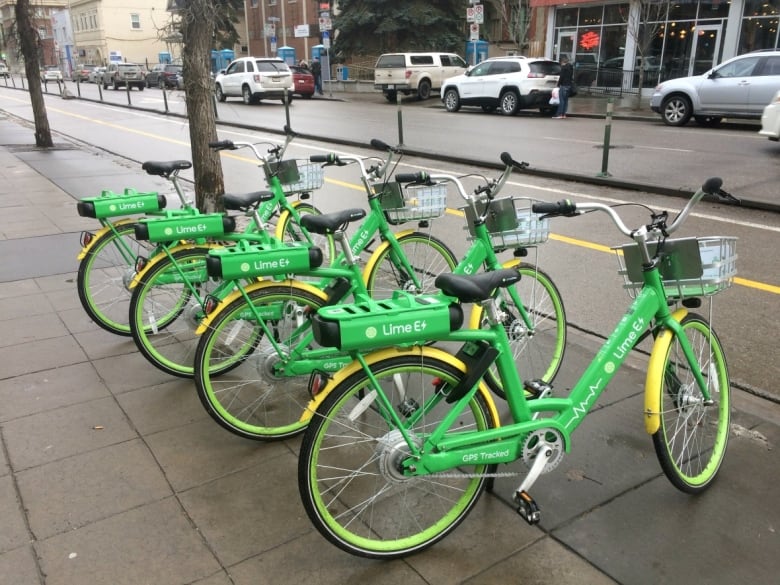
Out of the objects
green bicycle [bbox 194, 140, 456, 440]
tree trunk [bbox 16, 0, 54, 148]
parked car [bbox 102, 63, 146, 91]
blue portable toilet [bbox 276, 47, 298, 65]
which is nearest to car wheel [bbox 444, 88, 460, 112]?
tree trunk [bbox 16, 0, 54, 148]

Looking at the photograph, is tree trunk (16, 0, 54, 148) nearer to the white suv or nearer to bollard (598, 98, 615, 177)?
the white suv

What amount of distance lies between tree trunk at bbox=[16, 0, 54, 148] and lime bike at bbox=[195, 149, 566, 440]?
46.2ft

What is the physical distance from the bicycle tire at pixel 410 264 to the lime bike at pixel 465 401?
1.44m

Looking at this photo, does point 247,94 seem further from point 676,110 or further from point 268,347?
point 268,347

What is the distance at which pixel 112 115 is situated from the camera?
80.8 ft

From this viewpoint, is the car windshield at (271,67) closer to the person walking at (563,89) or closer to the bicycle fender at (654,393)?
the person walking at (563,89)

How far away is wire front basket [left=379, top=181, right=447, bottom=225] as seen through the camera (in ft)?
14.2

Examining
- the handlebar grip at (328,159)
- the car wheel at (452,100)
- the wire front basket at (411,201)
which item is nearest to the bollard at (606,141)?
the handlebar grip at (328,159)

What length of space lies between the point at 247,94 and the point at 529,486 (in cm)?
2724

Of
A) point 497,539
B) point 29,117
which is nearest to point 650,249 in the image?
point 497,539

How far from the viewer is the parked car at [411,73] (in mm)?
28000

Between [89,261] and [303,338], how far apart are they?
6.43ft

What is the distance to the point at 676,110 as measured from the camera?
56.6 feet

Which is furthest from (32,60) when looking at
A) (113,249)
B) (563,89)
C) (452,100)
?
(563,89)
